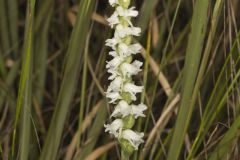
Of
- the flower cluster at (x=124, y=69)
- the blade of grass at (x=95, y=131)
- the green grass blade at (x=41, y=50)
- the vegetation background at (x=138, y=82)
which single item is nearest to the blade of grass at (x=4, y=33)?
the vegetation background at (x=138, y=82)

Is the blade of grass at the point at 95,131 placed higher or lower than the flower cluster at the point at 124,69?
lower

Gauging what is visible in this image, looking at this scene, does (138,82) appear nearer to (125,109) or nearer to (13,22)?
(13,22)

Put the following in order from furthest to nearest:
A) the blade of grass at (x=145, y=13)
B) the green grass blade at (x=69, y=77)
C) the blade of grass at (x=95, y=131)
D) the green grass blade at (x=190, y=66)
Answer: the blade of grass at (x=95, y=131) < the blade of grass at (x=145, y=13) < the green grass blade at (x=69, y=77) < the green grass blade at (x=190, y=66)

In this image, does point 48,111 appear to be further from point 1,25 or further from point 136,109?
point 136,109

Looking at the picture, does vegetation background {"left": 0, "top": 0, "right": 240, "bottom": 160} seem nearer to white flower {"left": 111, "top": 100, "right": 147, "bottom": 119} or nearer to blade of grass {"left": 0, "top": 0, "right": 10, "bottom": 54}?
blade of grass {"left": 0, "top": 0, "right": 10, "bottom": 54}

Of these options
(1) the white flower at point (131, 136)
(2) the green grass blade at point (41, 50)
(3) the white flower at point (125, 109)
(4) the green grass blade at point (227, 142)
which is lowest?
(4) the green grass blade at point (227, 142)

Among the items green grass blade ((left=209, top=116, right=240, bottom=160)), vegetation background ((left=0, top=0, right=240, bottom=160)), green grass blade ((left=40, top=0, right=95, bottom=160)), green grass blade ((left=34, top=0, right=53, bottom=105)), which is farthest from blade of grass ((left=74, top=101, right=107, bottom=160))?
green grass blade ((left=34, top=0, right=53, bottom=105))

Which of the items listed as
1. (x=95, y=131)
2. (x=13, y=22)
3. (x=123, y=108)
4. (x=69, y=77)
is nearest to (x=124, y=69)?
(x=123, y=108)

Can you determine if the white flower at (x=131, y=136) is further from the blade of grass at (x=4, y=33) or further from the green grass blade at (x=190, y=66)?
the blade of grass at (x=4, y=33)
